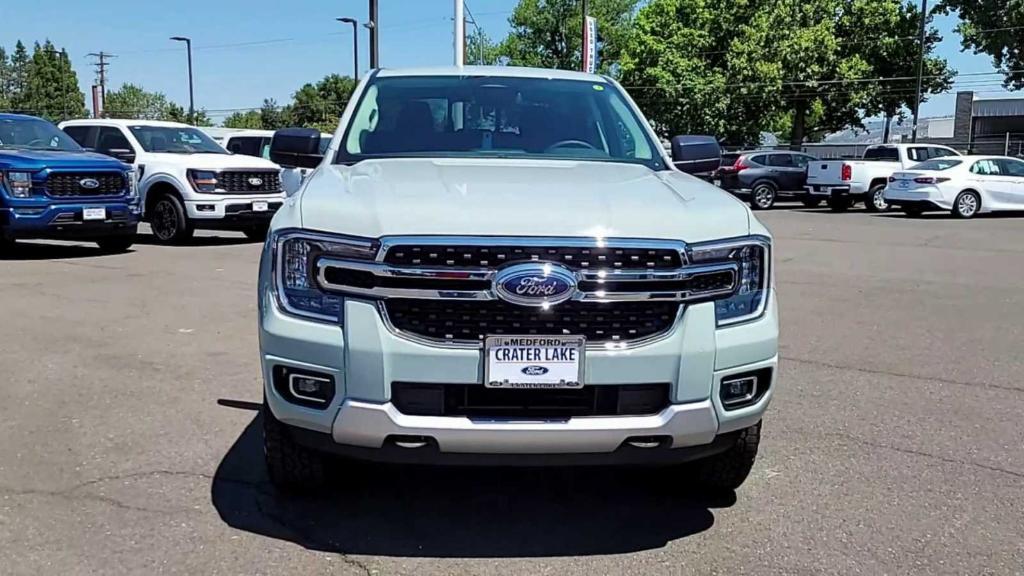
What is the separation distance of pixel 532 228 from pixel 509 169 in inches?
37.6

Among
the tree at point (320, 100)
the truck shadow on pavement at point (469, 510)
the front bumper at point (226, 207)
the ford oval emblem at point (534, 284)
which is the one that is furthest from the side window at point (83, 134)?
the tree at point (320, 100)

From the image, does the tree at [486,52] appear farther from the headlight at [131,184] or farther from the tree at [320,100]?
the headlight at [131,184]

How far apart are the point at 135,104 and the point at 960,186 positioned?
9891cm

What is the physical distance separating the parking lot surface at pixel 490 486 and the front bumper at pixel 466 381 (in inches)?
18.8

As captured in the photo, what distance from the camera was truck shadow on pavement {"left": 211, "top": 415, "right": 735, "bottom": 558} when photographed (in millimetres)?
3469

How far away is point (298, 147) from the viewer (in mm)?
5023

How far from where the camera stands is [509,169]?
398cm

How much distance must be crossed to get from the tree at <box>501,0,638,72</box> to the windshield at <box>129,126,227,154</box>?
5744cm

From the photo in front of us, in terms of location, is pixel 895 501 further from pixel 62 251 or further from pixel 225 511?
pixel 62 251

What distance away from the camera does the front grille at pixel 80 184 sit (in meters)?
11.7

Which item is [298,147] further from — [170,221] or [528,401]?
[170,221]

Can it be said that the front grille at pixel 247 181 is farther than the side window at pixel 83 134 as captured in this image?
No

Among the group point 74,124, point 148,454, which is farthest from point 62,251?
point 148,454

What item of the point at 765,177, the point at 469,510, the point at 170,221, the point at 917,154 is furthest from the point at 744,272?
the point at 917,154
